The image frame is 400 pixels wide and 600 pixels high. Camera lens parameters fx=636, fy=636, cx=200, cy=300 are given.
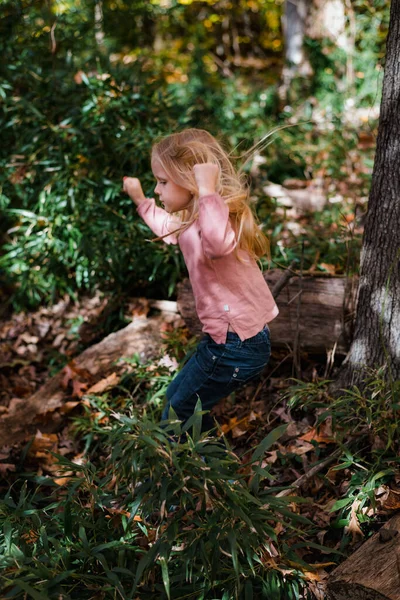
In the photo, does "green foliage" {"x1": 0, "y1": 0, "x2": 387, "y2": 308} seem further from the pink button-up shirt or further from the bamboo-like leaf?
the bamboo-like leaf

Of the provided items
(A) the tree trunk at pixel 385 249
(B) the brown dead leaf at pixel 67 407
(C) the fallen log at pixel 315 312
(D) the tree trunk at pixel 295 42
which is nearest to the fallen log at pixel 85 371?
(B) the brown dead leaf at pixel 67 407

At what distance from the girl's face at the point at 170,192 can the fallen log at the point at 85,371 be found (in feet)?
4.76

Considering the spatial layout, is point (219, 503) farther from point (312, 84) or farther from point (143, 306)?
point (312, 84)

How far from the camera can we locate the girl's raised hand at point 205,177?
2416 mm

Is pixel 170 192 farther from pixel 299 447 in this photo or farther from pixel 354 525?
pixel 354 525

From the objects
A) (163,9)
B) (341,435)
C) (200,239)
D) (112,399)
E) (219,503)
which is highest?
(163,9)

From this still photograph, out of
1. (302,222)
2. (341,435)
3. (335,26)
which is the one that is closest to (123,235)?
(302,222)

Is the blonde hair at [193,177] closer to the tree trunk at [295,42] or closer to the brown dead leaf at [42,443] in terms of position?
the brown dead leaf at [42,443]

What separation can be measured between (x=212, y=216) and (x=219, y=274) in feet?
1.14

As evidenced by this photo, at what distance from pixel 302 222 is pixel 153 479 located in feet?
11.0

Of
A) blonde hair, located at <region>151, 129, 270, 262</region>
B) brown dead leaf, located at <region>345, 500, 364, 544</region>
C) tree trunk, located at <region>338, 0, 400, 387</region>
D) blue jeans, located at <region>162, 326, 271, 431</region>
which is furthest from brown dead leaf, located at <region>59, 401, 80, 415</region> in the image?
brown dead leaf, located at <region>345, 500, 364, 544</region>

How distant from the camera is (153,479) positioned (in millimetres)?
2094

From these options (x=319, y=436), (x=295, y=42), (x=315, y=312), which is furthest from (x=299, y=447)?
(x=295, y=42)

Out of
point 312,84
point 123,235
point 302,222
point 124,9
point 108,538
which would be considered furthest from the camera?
point 312,84
